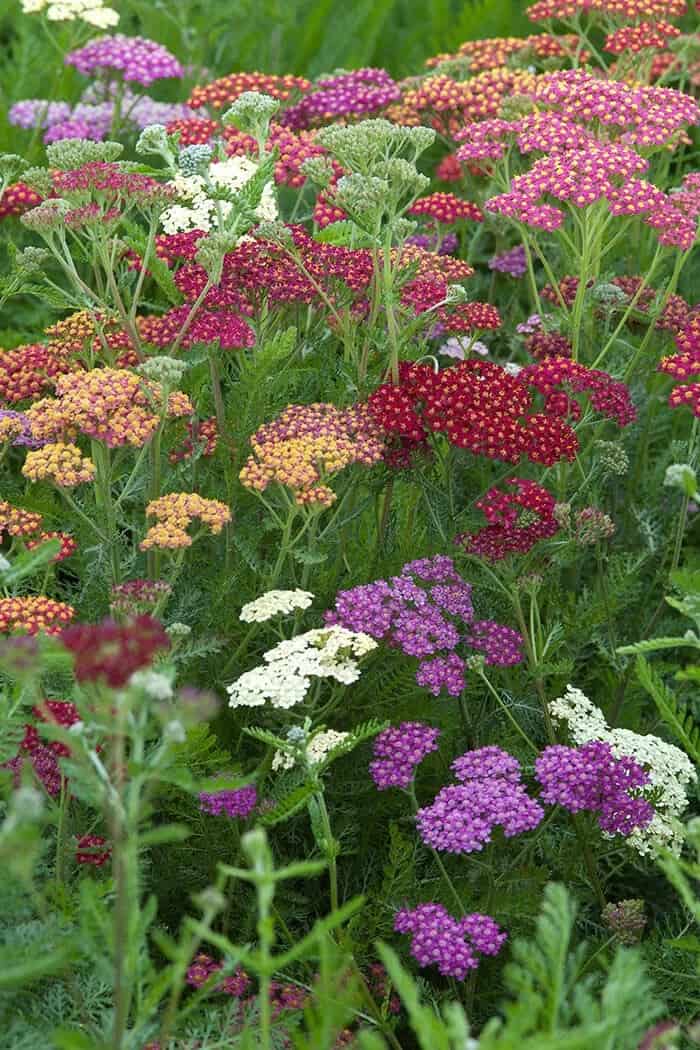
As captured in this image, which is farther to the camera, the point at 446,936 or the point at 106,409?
the point at 106,409

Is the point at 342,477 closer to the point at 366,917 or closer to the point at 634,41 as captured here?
the point at 366,917

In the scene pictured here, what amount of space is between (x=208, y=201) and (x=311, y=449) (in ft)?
3.53

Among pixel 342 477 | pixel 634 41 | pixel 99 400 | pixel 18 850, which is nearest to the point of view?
pixel 18 850

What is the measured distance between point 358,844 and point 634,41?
2.47 meters

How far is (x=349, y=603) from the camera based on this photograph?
121 inches

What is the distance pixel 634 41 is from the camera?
4.42 meters

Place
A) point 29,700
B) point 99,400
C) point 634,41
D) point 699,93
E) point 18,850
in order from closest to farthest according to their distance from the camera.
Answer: point 18,850, point 29,700, point 99,400, point 634,41, point 699,93

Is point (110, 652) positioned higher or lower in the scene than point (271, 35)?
higher

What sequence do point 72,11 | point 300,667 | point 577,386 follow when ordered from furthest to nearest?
point 72,11
point 577,386
point 300,667

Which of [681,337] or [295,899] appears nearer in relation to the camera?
[295,899]

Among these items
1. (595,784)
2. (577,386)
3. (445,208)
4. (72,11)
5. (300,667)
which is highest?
(72,11)

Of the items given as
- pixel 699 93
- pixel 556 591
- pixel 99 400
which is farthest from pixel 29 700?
pixel 699 93

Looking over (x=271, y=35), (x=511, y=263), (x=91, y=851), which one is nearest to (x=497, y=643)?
(x=91, y=851)

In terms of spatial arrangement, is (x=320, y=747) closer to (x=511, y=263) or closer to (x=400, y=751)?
(x=400, y=751)
